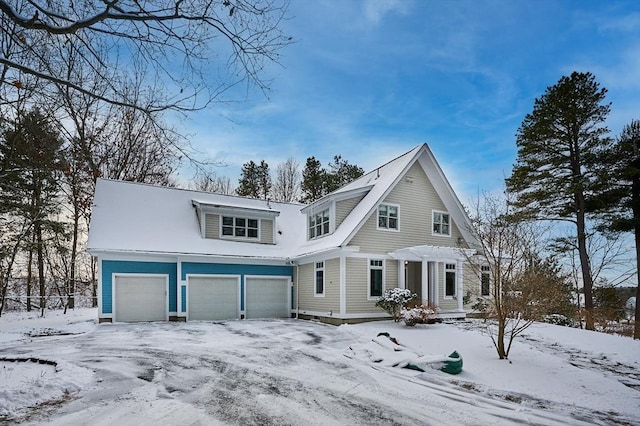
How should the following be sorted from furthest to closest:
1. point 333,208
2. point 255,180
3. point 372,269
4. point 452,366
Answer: point 255,180 < point 333,208 < point 372,269 < point 452,366

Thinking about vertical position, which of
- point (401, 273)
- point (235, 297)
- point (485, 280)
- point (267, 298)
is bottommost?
point (267, 298)

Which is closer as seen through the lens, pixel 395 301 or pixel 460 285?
pixel 395 301

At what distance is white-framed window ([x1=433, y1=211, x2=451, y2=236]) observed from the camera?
1811 centimetres

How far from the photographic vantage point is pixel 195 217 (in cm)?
1903

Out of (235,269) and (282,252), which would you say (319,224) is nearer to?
(282,252)

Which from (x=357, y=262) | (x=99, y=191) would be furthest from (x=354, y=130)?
(x=99, y=191)

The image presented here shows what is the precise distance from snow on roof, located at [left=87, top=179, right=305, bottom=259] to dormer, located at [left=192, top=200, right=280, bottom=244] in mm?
257

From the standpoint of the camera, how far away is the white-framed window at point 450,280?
1731 cm

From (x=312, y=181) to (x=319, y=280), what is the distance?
55.9ft

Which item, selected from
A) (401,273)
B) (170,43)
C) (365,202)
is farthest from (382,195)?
(170,43)

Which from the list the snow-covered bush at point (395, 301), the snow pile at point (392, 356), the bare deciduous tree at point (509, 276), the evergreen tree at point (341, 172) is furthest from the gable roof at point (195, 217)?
the evergreen tree at point (341, 172)

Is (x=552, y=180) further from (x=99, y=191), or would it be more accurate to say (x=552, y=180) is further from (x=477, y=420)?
(x=99, y=191)

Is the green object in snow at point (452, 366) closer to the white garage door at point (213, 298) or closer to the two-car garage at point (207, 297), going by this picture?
the two-car garage at point (207, 297)

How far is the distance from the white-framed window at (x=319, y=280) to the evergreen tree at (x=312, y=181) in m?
16.0
